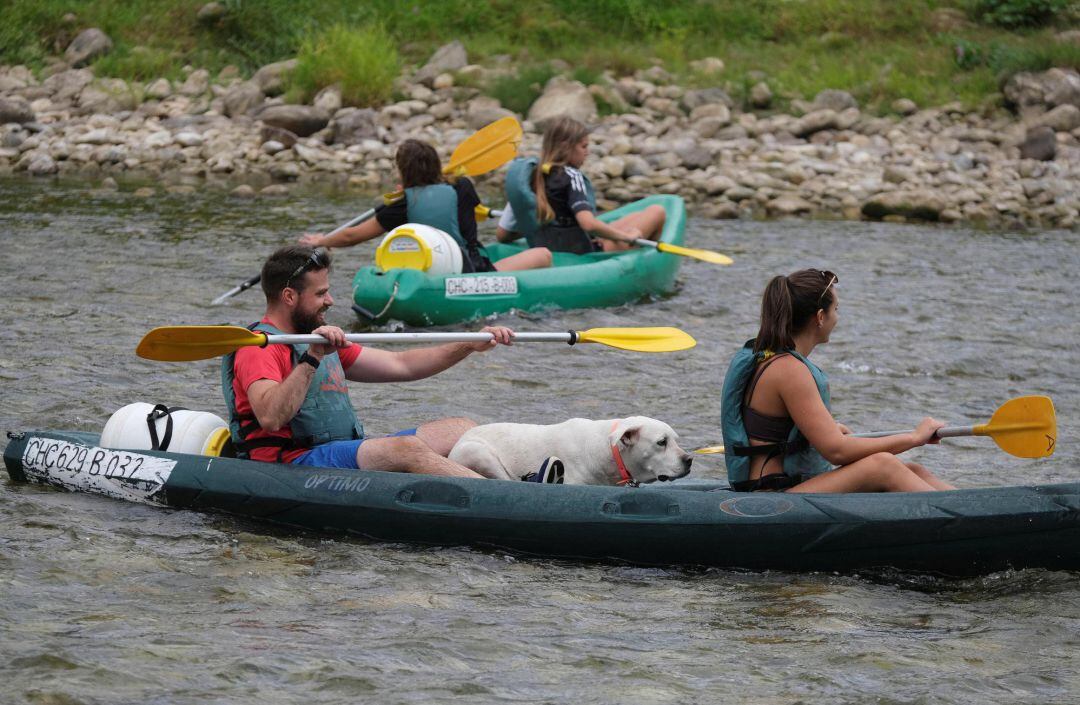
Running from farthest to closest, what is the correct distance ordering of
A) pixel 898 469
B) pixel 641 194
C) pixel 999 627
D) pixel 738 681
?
pixel 641 194, pixel 898 469, pixel 999 627, pixel 738 681

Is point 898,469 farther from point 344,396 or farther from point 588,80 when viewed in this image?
point 588,80

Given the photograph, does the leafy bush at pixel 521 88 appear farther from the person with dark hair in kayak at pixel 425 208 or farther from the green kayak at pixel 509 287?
the person with dark hair in kayak at pixel 425 208

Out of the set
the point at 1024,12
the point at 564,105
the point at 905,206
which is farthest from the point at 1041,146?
the point at 564,105

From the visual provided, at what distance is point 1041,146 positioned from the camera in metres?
16.0

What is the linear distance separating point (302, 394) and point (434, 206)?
408cm

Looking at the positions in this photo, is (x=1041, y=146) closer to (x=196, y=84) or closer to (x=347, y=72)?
(x=347, y=72)

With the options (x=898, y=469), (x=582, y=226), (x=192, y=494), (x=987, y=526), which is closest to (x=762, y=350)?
(x=898, y=469)

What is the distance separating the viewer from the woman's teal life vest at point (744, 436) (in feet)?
14.6

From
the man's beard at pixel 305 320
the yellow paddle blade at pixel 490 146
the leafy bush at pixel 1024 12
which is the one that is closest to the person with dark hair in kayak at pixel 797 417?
the man's beard at pixel 305 320

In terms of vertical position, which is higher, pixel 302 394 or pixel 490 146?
pixel 490 146

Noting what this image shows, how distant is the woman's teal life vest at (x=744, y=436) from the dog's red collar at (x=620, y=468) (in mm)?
402

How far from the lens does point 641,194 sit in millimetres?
14844

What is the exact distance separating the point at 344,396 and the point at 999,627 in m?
2.24

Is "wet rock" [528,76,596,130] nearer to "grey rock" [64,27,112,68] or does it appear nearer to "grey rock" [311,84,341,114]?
"grey rock" [311,84,341,114]
